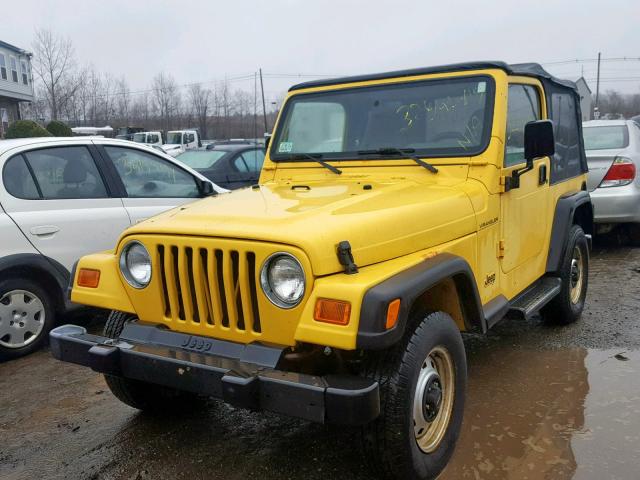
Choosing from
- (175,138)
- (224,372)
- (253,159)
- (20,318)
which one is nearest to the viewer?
(224,372)

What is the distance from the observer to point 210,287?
2689 mm

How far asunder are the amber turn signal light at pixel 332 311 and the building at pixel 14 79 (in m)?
40.1

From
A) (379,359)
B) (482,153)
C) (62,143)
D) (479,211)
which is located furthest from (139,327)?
(62,143)

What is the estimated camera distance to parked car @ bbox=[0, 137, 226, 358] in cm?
457

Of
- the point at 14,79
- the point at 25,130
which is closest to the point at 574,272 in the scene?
the point at 25,130

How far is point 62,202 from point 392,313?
3.53 meters

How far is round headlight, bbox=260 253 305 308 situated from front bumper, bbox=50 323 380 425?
0.74 ft

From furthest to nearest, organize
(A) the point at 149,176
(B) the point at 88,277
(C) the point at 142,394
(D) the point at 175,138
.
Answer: (D) the point at 175,138
(A) the point at 149,176
(C) the point at 142,394
(B) the point at 88,277

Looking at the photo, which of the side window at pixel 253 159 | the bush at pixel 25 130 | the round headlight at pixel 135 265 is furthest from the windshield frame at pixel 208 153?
the bush at pixel 25 130

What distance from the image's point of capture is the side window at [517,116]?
3.83 metres

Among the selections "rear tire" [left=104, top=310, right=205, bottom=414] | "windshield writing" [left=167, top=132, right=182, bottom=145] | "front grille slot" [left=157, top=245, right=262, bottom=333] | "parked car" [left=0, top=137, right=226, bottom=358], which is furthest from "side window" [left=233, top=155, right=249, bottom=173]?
"windshield writing" [left=167, top=132, right=182, bottom=145]

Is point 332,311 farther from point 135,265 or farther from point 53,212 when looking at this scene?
point 53,212

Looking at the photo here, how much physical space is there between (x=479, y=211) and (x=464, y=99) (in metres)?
0.81

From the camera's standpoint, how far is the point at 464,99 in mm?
3818
